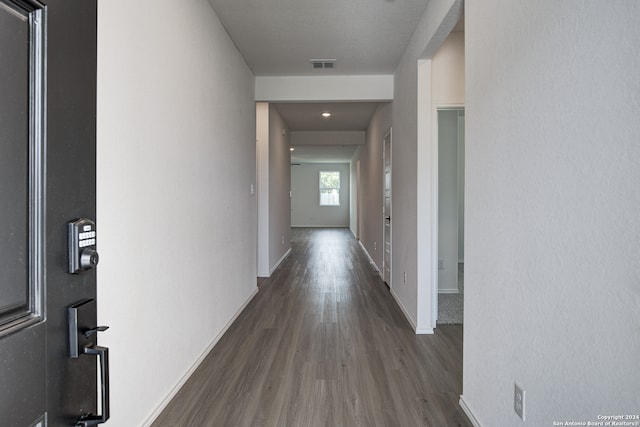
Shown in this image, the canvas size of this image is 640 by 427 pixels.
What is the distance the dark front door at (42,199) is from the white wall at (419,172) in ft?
8.03

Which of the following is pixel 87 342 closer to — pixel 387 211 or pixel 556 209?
pixel 556 209

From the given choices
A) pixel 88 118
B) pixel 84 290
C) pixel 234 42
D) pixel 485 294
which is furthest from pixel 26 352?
pixel 234 42

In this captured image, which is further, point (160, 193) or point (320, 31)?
point (320, 31)

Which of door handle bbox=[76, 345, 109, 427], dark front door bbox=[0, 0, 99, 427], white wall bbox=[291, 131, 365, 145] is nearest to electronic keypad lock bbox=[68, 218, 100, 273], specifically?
dark front door bbox=[0, 0, 99, 427]

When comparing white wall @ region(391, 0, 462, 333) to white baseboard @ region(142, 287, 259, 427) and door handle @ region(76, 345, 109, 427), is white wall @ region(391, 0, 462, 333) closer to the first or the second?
white baseboard @ region(142, 287, 259, 427)

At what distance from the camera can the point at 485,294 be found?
5.58 ft

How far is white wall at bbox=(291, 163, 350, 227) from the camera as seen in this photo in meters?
14.6

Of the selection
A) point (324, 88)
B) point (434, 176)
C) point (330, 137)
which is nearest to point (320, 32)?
point (324, 88)

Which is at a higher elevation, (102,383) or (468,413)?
(102,383)

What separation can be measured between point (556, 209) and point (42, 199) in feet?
4.36

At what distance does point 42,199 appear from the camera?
1.82 ft

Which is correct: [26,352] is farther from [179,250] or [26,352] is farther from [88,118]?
[179,250]

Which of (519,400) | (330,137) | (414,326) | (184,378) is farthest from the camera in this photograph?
(330,137)

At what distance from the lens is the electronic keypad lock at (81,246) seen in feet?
2.00
